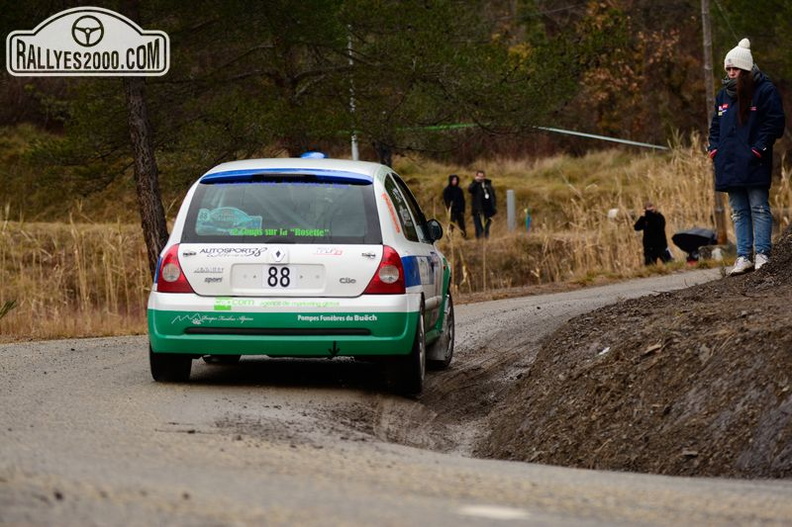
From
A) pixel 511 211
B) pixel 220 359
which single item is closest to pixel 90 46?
pixel 220 359

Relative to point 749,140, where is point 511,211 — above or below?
below

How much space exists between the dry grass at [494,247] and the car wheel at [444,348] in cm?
498

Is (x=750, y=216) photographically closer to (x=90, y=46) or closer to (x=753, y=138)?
(x=753, y=138)

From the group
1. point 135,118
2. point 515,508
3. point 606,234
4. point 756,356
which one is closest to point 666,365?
point 756,356

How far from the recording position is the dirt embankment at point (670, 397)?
7.68 meters

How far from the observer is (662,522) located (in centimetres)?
531

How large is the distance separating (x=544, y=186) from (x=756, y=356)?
35742 millimetres


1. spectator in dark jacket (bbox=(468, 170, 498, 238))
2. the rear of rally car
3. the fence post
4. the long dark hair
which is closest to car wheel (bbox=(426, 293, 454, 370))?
the rear of rally car

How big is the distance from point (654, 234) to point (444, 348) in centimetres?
1306

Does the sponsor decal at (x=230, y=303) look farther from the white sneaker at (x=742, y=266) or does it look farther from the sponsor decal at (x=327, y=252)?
the white sneaker at (x=742, y=266)

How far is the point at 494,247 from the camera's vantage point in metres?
34.1

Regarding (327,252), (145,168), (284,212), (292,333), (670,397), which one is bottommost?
(670,397)

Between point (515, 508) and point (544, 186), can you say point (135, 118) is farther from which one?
point (544, 186)

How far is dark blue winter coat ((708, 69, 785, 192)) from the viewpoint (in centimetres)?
1310
